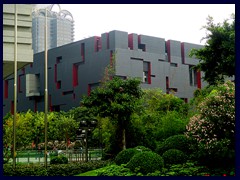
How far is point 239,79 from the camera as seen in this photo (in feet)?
27.8

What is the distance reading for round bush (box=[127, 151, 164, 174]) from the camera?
419 inches

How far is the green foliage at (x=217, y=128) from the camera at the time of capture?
10.0 m

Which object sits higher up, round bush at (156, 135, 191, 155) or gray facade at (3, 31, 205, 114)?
gray facade at (3, 31, 205, 114)

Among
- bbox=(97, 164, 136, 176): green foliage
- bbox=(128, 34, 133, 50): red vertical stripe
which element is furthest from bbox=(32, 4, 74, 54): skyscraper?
bbox=(97, 164, 136, 176): green foliage

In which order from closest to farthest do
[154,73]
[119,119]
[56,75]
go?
[119,119], [154,73], [56,75]

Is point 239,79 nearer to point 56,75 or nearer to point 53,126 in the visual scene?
point 53,126

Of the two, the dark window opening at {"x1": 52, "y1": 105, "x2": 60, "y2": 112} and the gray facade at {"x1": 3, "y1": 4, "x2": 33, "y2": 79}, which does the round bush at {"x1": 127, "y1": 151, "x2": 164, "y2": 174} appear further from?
the dark window opening at {"x1": 52, "y1": 105, "x2": 60, "y2": 112}

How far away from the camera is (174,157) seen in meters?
11.1

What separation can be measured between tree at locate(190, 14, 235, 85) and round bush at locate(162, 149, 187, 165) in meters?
4.32

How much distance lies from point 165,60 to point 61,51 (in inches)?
393

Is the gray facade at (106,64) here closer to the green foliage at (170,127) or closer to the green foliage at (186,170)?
the green foliage at (170,127)

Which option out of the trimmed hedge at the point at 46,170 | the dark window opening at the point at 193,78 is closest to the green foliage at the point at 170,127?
the trimmed hedge at the point at 46,170

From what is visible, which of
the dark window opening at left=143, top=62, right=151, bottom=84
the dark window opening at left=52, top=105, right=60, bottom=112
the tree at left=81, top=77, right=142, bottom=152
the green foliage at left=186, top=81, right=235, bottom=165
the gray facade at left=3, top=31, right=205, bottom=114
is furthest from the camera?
the dark window opening at left=52, top=105, right=60, bottom=112

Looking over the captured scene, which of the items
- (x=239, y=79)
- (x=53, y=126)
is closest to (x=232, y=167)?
(x=239, y=79)
